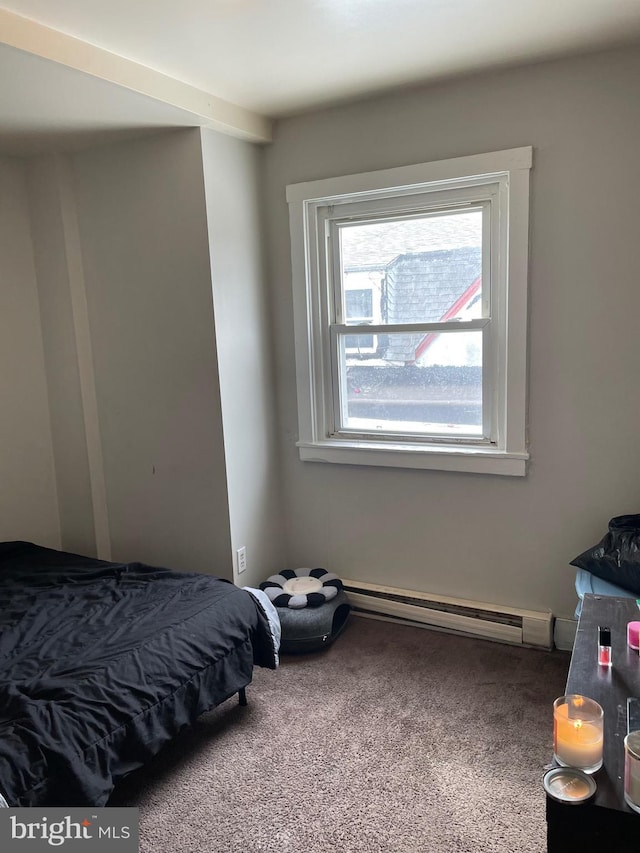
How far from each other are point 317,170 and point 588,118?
1.17m

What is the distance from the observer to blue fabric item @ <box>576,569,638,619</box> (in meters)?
2.34

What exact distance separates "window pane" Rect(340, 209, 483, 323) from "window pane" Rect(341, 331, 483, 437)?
12 centimetres

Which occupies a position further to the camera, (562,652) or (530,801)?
(562,652)

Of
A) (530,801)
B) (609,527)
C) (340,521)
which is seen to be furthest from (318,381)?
(530,801)

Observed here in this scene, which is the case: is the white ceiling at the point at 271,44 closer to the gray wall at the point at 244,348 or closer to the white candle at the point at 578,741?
A: the gray wall at the point at 244,348

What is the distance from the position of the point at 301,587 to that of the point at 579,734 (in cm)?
190

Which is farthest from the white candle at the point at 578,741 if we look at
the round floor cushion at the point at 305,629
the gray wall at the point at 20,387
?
the gray wall at the point at 20,387

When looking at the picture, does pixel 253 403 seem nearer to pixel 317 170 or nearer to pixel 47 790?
pixel 317 170

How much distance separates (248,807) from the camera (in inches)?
77.5

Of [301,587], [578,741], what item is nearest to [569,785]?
[578,741]

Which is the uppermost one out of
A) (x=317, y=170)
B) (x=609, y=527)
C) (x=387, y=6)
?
(x=387, y=6)

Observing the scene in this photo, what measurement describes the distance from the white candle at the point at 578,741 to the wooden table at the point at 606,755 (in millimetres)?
29

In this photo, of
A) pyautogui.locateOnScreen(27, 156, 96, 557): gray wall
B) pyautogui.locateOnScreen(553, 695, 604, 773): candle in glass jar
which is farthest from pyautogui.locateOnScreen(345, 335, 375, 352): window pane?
pyautogui.locateOnScreen(553, 695, 604, 773): candle in glass jar

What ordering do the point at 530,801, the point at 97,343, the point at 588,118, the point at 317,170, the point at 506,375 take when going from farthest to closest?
the point at 97,343 → the point at 317,170 → the point at 506,375 → the point at 588,118 → the point at 530,801
